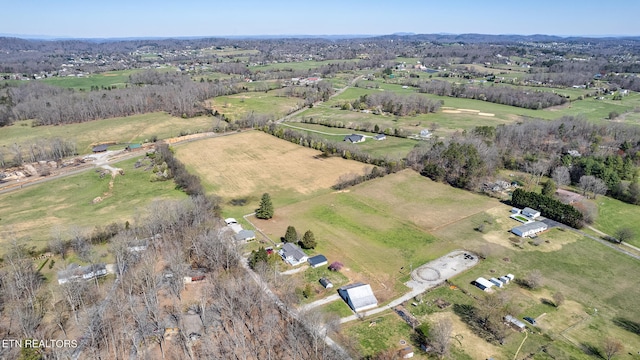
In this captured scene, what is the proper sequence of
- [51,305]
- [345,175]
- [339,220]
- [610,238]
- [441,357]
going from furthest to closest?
1. [345,175]
2. [339,220]
3. [610,238]
4. [51,305]
5. [441,357]

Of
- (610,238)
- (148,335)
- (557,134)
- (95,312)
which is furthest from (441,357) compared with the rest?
(557,134)

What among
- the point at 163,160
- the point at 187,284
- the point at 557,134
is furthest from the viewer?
the point at 557,134

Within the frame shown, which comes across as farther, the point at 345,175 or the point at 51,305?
the point at 345,175

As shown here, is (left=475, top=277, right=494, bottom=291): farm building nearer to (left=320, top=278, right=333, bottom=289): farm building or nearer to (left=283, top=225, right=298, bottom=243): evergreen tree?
(left=320, top=278, right=333, bottom=289): farm building

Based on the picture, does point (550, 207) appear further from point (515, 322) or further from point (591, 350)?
point (591, 350)

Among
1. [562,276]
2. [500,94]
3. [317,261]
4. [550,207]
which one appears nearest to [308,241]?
[317,261]

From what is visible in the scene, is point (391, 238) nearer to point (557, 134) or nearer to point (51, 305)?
point (51, 305)
